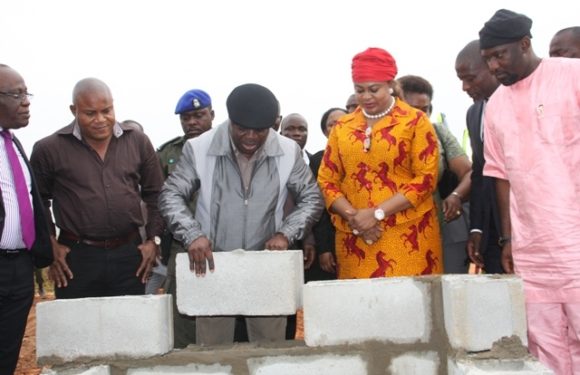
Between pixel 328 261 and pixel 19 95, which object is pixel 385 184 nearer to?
pixel 328 261

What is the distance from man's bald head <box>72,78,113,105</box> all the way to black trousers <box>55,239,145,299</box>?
0.87 meters

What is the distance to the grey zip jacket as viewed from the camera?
3.70 meters

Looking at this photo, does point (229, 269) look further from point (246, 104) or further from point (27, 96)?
point (27, 96)

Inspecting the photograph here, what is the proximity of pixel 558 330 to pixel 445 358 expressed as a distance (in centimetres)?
57

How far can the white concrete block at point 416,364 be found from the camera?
10.7 feet

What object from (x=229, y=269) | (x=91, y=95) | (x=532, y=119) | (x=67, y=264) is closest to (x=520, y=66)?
(x=532, y=119)

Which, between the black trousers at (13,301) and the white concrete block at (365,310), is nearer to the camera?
the white concrete block at (365,310)

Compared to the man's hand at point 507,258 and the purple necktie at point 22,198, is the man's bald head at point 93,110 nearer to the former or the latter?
the purple necktie at point 22,198

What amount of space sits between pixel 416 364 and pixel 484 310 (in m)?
0.43

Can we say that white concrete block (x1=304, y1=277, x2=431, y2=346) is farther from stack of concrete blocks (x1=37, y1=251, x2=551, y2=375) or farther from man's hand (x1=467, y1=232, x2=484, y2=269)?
man's hand (x1=467, y1=232, x2=484, y2=269)

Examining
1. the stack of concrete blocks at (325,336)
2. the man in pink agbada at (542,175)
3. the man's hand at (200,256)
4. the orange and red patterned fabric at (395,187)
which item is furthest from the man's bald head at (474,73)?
the man's hand at (200,256)

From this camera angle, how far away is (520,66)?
337 centimetres

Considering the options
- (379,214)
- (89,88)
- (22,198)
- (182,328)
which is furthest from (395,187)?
(22,198)

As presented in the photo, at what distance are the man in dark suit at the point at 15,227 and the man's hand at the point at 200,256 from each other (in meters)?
1.05
